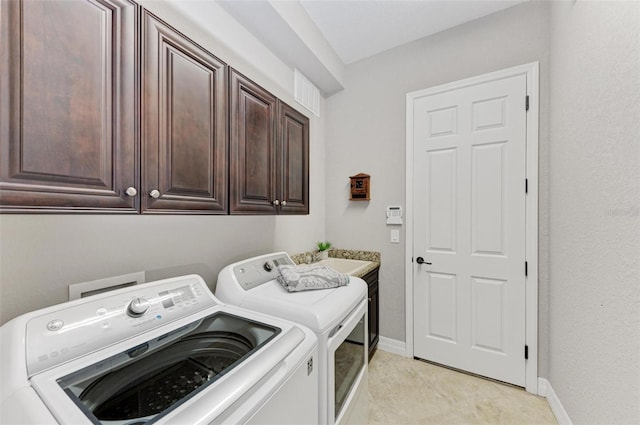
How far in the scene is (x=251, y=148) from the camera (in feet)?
4.46

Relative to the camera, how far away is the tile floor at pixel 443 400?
1670 mm

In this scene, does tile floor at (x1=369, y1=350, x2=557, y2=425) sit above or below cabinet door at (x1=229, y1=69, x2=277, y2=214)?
below

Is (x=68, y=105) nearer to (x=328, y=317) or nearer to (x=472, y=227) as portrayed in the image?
(x=328, y=317)

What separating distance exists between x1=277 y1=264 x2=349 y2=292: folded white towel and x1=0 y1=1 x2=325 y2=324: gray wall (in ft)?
1.60

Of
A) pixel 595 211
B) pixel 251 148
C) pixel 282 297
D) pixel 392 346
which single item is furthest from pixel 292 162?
pixel 392 346

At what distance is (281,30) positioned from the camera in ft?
6.09

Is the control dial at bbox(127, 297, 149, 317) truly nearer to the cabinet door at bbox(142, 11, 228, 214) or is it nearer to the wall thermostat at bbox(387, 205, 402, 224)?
the cabinet door at bbox(142, 11, 228, 214)

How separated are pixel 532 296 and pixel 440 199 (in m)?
0.99

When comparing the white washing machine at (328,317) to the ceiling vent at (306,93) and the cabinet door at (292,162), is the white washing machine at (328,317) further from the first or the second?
the ceiling vent at (306,93)

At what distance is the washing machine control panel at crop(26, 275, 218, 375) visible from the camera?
71cm

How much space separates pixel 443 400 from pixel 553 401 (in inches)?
28.7

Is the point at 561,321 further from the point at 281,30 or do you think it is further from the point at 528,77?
the point at 281,30

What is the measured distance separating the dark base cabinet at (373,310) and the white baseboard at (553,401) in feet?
4.08

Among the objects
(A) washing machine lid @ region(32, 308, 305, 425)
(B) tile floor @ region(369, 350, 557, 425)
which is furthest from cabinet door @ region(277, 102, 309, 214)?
(B) tile floor @ region(369, 350, 557, 425)
